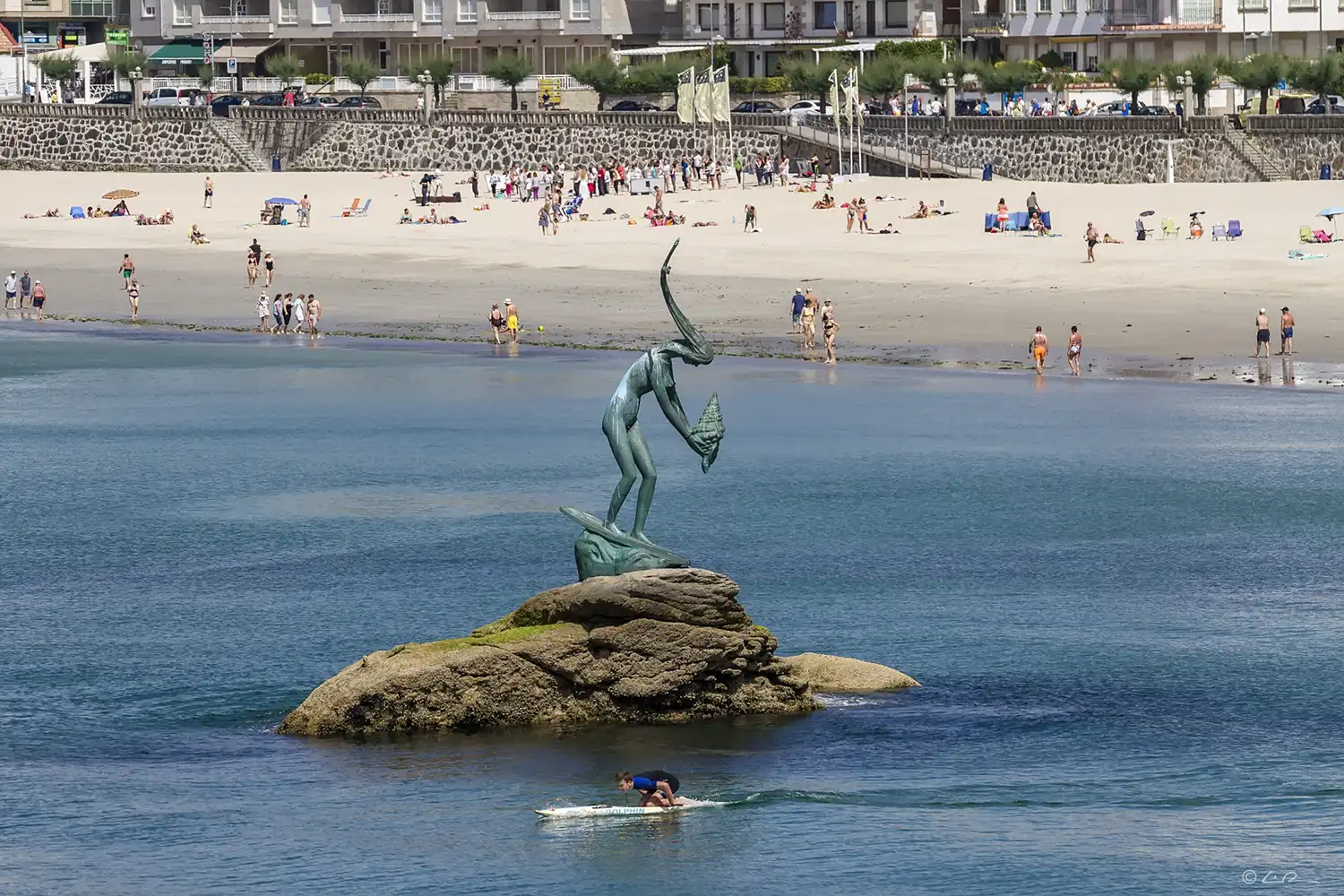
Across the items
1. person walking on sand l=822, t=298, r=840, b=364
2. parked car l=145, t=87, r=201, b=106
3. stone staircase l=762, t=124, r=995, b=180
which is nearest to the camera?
person walking on sand l=822, t=298, r=840, b=364

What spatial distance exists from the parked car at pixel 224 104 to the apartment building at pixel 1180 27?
1466 inches

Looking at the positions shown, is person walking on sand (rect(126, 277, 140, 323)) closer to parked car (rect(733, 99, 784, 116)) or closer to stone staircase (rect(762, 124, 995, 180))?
stone staircase (rect(762, 124, 995, 180))

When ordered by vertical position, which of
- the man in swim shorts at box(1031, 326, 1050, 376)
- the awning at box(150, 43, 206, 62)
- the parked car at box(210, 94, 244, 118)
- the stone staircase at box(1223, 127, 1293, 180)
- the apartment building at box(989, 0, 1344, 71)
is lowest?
the man in swim shorts at box(1031, 326, 1050, 376)

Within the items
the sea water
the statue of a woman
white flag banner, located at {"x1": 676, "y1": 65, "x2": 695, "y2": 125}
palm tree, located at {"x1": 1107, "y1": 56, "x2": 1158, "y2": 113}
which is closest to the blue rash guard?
the sea water

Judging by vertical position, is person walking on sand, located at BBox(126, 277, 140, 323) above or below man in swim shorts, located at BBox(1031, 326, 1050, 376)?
above

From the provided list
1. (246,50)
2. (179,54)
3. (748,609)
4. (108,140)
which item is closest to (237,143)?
(108,140)

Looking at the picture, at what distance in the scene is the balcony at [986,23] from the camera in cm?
10931

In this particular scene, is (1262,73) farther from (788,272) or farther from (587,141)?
(788,272)

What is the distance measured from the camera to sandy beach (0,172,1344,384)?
55.7 m

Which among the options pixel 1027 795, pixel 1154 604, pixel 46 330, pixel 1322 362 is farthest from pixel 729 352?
pixel 1027 795

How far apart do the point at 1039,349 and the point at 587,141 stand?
46292 mm

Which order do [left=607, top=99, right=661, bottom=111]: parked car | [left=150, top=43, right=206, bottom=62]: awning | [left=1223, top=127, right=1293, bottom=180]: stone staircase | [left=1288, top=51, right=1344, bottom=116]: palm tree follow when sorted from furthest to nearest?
1. [left=150, top=43, right=206, bottom=62]: awning
2. [left=607, top=99, right=661, bottom=111]: parked car
3. [left=1288, top=51, right=1344, bottom=116]: palm tree
4. [left=1223, top=127, right=1293, bottom=180]: stone staircase

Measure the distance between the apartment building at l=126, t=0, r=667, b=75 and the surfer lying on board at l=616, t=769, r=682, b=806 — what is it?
93840 millimetres

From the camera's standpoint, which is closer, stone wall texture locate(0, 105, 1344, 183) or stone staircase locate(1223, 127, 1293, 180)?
stone staircase locate(1223, 127, 1293, 180)
